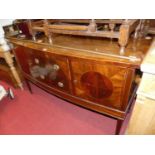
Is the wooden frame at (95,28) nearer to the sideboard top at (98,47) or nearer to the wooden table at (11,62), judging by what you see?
the sideboard top at (98,47)

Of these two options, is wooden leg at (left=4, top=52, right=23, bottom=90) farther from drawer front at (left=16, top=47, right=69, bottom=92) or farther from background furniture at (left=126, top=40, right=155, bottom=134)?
background furniture at (left=126, top=40, right=155, bottom=134)

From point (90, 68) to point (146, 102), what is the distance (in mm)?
407

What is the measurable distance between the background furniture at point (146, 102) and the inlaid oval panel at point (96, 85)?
0.23 metres

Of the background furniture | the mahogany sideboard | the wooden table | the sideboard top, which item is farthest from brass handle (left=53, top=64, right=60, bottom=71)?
the wooden table

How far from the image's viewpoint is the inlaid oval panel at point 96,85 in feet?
3.06

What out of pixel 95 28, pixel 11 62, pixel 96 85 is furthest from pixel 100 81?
pixel 11 62

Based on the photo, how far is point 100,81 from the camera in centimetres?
95

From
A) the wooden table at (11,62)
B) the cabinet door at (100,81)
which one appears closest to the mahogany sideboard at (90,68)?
the cabinet door at (100,81)

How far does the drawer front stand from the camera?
3.52 feet

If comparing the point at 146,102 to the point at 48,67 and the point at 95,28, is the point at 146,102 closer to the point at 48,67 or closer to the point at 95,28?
the point at 95,28

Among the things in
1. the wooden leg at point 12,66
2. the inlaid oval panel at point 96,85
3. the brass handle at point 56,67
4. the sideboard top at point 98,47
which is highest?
the sideboard top at point 98,47
